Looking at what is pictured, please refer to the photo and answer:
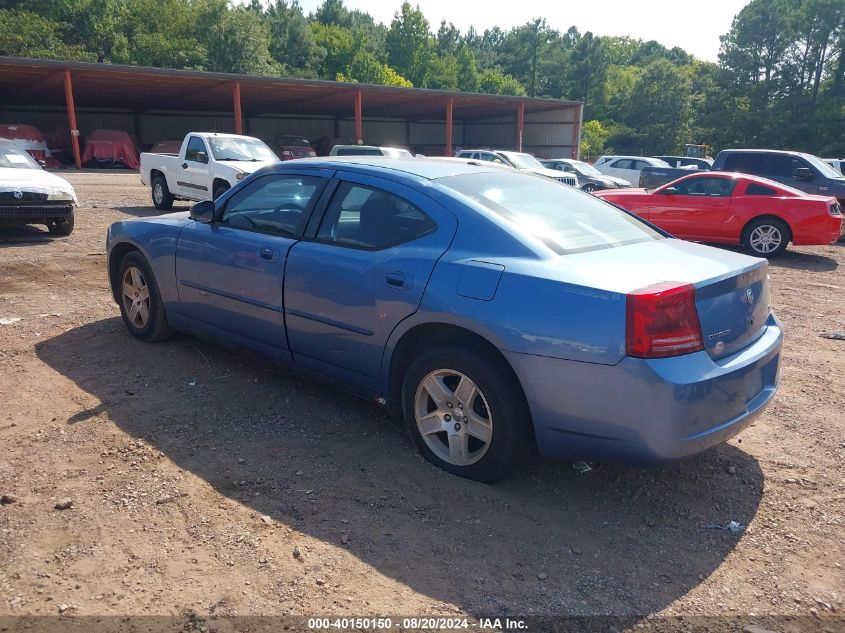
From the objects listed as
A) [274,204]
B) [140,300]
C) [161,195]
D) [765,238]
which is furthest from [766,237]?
[161,195]

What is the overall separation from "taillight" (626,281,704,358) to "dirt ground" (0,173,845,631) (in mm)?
902

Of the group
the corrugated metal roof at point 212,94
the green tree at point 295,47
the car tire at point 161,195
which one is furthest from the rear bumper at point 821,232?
the green tree at point 295,47

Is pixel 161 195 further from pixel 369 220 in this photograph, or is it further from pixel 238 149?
pixel 369 220

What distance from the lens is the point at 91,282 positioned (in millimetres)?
7754

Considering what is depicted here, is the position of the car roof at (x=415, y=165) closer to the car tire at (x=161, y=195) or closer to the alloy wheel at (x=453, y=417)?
the alloy wheel at (x=453, y=417)

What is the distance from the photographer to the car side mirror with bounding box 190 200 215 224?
482 cm

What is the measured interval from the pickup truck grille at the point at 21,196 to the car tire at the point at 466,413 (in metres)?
8.56

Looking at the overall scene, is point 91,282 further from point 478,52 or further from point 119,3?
point 478,52

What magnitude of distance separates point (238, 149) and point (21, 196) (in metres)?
5.28

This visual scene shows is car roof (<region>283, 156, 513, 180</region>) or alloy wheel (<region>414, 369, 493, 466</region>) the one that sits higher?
car roof (<region>283, 156, 513, 180</region>)

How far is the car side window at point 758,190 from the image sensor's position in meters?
11.3

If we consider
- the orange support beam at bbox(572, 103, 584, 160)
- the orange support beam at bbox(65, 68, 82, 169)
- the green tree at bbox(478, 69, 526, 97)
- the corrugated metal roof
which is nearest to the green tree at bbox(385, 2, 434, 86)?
the green tree at bbox(478, 69, 526, 97)

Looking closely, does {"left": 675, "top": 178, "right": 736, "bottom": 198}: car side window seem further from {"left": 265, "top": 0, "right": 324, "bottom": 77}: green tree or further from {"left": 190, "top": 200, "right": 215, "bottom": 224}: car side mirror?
{"left": 265, "top": 0, "right": 324, "bottom": 77}: green tree

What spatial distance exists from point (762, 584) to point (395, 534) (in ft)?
5.13
